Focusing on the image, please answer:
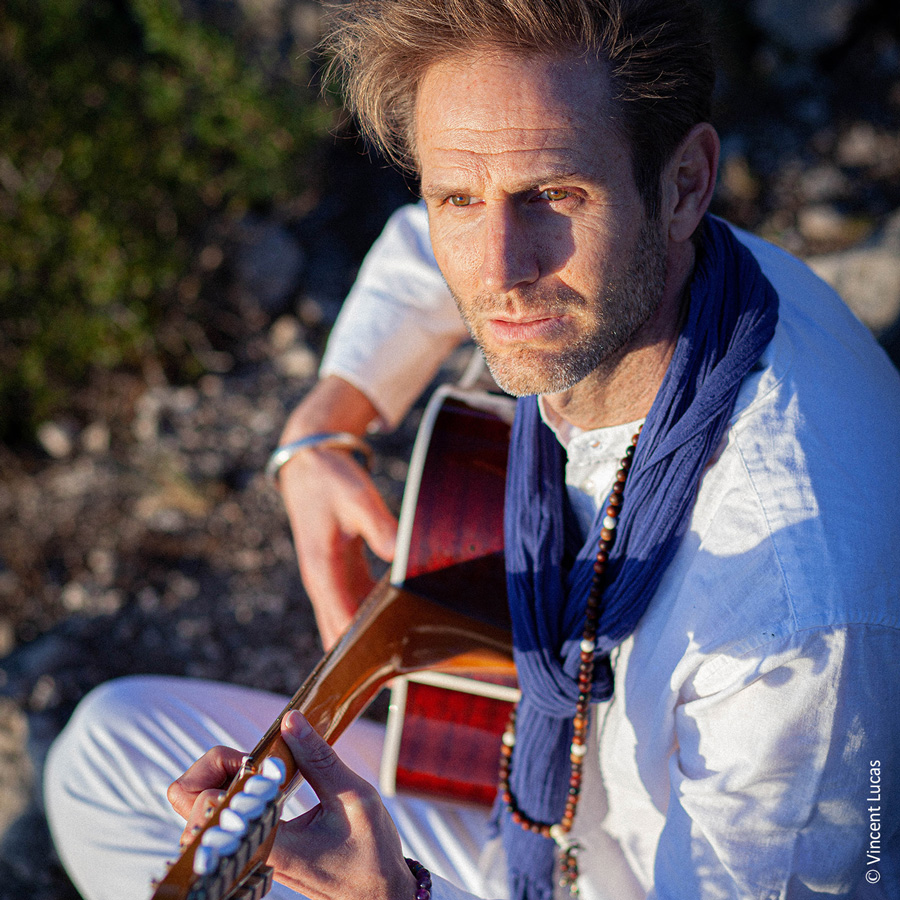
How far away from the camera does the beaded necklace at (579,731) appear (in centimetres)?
159

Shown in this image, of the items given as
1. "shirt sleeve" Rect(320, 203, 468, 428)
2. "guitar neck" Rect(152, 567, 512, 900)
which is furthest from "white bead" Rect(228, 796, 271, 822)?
"shirt sleeve" Rect(320, 203, 468, 428)

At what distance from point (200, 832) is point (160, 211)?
12.0 feet

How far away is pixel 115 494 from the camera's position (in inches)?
135

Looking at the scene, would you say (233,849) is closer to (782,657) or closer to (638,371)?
(782,657)

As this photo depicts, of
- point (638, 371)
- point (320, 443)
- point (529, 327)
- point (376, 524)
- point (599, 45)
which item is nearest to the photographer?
point (599, 45)

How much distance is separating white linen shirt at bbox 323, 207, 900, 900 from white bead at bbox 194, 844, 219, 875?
60 centimetres

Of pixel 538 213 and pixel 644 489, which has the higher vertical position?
pixel 538 213

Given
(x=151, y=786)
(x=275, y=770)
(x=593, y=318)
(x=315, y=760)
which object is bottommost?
(x=151, y=786)

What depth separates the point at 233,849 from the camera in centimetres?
98

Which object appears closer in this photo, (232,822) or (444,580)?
(232,822)

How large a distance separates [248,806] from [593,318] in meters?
1.02

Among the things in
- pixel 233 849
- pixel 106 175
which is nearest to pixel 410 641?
pixel 233 849

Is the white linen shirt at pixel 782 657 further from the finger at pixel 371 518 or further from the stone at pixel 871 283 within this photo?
the stone at pixel 871 283

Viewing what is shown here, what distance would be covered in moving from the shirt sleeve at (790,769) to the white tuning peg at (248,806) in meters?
0.79
